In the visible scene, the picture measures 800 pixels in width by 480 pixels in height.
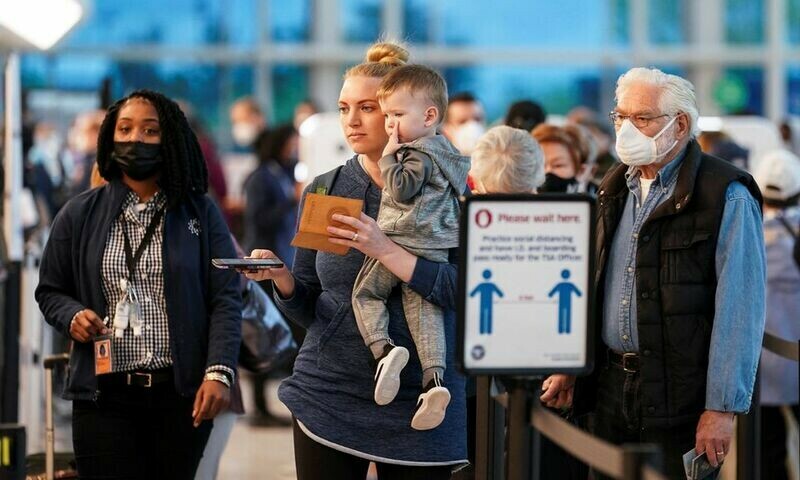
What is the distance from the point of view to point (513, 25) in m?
18.5

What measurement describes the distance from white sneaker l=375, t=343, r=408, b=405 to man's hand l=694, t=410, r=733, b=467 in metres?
0.81

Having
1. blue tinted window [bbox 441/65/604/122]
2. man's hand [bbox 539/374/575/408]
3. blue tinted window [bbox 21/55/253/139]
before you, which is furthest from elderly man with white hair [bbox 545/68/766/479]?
blue tinted window [bbox 441/65/604/122]

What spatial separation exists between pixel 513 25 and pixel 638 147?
1473cm

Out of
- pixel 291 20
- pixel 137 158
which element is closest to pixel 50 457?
pixel 137 158

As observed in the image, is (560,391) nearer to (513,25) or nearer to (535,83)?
(535,83)

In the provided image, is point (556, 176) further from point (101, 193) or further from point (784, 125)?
point (784, 125)

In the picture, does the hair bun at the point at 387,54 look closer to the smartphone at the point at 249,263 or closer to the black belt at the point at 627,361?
the smartphone at the point at 249,263

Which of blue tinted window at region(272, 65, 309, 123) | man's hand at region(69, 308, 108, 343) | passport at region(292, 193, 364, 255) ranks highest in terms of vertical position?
blue tinted window at region(272, 65, 309, 123)

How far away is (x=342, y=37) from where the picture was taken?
61.1 ft

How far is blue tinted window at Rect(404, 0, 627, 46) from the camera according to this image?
728 inches

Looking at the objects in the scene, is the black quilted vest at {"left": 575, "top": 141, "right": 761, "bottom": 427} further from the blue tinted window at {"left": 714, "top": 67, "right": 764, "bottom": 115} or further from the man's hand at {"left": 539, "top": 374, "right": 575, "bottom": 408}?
the blue tinted window at {"left": 714, "top": 67, "right": 764, "bottom": 115}

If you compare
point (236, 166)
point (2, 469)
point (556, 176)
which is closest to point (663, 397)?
point (2, 469)

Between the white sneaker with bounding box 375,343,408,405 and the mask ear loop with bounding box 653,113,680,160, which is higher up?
the mask ear loop with bounding box 653,113,680,160

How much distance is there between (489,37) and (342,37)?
181cm
